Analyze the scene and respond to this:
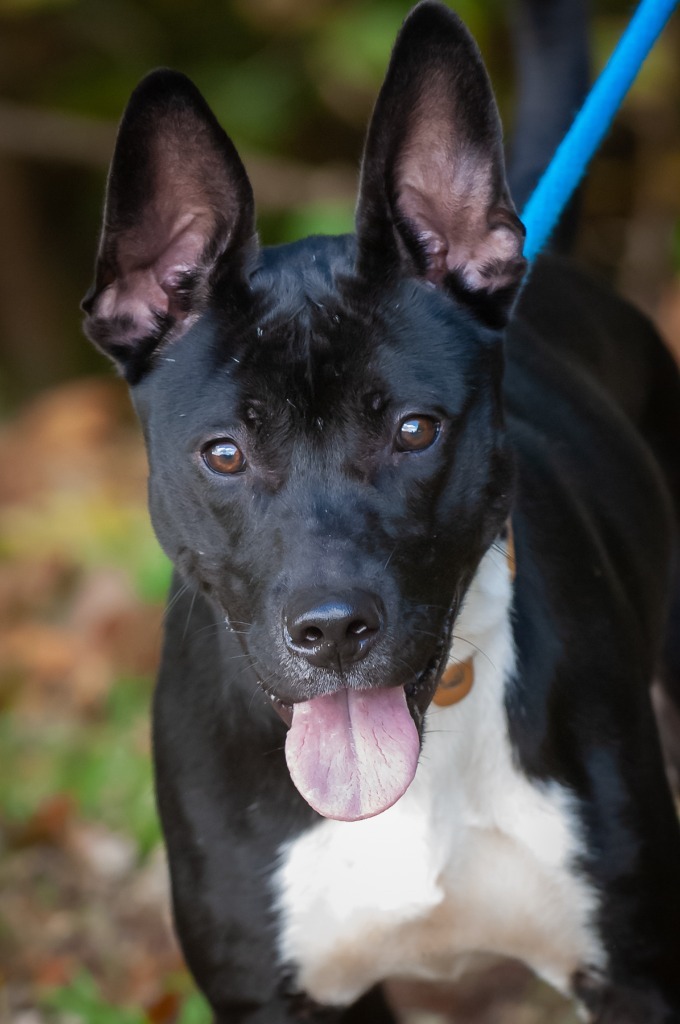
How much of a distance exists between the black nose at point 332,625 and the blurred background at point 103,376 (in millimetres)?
1496

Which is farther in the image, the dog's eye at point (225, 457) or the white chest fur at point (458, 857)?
the white chest fur at point (458, 857)

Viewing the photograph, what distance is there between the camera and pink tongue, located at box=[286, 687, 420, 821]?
8.35 ft

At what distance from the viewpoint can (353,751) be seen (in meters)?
2.57

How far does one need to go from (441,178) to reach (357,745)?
1030 mm

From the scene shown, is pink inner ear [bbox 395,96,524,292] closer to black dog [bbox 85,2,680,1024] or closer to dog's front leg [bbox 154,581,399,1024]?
black dog [bbox 85,2,680,1024]

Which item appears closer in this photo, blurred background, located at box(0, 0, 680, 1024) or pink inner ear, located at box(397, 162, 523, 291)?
pink inner ear, located at box(397, 162, 523, 291)

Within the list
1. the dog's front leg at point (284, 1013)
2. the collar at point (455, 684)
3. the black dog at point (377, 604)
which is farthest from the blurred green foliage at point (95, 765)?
the collar at point (455, 684)

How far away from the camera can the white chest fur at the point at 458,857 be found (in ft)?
9.21

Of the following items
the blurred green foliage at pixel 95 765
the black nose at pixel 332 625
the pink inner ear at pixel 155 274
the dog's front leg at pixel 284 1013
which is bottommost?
the blurred green foliage at pixel 95 765

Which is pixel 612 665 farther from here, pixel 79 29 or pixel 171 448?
pixel 79 29

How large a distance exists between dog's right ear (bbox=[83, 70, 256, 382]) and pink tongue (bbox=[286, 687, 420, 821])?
2.46ft

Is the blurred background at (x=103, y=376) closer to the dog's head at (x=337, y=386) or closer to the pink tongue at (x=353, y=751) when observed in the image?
the pink tongue at (x=353, y=751)

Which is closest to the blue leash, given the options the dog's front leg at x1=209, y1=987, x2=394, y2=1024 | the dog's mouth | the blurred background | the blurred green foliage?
the dog's mouth

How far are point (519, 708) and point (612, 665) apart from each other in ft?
0.78
